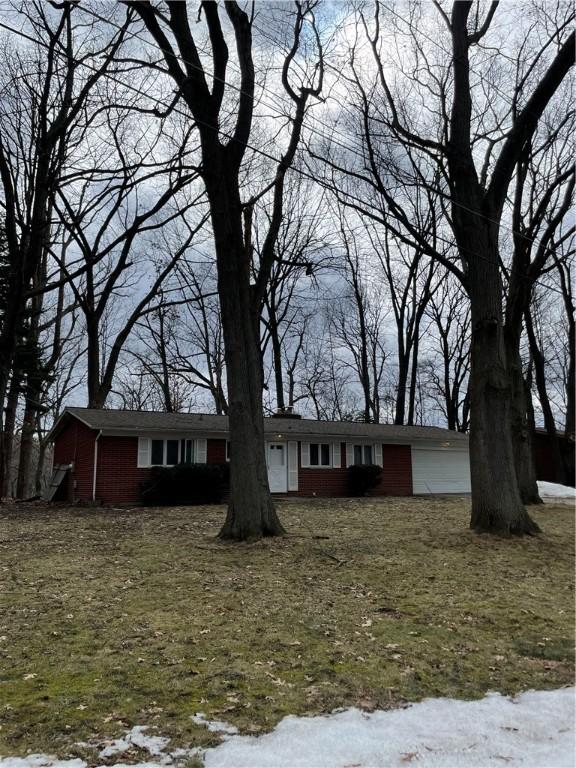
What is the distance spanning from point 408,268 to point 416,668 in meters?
27.0

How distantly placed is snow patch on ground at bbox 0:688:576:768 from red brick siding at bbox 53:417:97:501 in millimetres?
15745

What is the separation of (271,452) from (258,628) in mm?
15825

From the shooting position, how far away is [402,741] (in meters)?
3.23

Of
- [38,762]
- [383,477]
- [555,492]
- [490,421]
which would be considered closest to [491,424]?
[490,421]

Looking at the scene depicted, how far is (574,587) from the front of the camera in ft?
24.0

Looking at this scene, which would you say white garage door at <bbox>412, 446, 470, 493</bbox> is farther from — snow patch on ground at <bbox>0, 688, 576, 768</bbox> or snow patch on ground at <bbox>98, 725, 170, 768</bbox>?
snow patch on ground at <bbox>98, 725, 170, 768</bbox>

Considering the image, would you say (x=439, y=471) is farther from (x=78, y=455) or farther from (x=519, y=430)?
(x=78, y=455)

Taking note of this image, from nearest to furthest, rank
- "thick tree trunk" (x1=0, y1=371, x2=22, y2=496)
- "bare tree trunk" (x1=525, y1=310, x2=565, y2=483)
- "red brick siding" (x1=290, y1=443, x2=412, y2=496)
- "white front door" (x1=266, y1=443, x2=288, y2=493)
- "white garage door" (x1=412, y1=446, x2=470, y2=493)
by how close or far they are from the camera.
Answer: "thick tree trunk" (x1=0, y1=371, x2=22, y2=496), "white front door" (x1=266, y1=443, x2=288, y2=493), "red brick siding" (x1=290, y1=443, x2=412, y2=496), "bare tree trunk" (x1=525, y1=310, x2=565, y2=483), "white garage door" (x1=412, y1=446, x2=470, y2=493)

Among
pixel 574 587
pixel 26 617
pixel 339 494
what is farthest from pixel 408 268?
pixel 26 617

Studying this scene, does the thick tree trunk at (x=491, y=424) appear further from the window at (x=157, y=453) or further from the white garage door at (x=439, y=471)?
the white garage door at (x=439, y=471)

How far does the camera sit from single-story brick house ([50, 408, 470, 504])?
18125mm

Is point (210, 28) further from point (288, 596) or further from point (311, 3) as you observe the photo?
point (288, 596)

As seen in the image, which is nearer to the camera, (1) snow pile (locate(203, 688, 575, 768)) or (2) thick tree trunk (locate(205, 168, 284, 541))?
(1) snow pile (locate(203, 688, 575, 768))

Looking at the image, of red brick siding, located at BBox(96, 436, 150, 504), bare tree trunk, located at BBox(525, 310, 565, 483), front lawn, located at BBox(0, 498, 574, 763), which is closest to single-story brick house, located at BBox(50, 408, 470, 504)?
red brick siding, located at BBox(96, 436, 150, 504)
